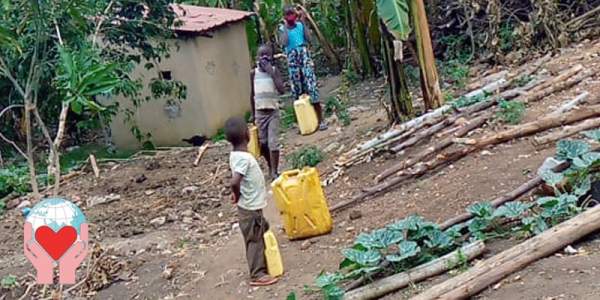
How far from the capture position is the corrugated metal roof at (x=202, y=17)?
11.1 m

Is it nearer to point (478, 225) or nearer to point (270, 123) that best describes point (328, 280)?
point (478, 225)

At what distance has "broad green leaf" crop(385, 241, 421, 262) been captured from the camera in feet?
14.4

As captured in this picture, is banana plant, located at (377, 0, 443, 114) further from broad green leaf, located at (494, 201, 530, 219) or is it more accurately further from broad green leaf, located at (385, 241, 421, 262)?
broad green leaf, located at (385, 241, 421, 262)

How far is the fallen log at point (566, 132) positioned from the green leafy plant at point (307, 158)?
266cm

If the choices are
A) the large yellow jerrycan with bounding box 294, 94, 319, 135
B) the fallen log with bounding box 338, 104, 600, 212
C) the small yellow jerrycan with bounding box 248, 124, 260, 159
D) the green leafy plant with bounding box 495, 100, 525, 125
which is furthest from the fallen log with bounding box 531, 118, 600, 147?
the large yellow jerrycan with bounding box 294, 94, 319, 135

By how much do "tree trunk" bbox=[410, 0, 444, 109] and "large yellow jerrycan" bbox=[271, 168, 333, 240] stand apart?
248cm

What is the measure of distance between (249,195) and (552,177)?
1929 mm

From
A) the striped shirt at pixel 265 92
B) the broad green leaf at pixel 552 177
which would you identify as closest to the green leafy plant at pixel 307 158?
the striped shirt at pixel 265 92

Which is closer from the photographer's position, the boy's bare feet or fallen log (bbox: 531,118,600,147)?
the boy's bare feet

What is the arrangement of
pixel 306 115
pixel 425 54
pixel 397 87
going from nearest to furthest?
pixel 425 54 → pixel 397 87 → pixel 306 115

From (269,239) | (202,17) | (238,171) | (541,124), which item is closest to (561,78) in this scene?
(541,124)

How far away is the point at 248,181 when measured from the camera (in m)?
5.24

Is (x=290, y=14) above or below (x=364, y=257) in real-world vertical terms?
above

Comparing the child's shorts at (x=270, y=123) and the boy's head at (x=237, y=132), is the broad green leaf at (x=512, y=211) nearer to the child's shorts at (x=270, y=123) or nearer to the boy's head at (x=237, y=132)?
the boy's head at (x=237, y=132)
